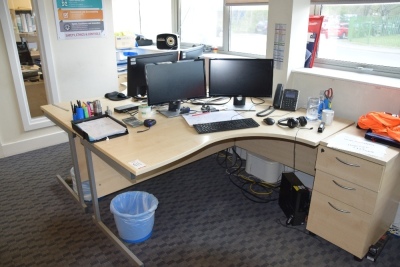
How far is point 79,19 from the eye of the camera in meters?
3.56

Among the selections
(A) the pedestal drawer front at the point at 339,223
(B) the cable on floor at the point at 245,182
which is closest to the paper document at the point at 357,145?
(A) the pedestal drawer front at the point at 339,223

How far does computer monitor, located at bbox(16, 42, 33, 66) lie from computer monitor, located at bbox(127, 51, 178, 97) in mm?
1632

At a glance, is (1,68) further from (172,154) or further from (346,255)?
(346,255)

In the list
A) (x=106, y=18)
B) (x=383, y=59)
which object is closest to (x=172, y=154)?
(x=383, y=59)

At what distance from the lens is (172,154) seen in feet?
5.76

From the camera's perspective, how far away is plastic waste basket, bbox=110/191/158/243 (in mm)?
2119

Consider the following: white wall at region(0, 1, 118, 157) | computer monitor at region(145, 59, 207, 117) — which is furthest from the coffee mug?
white wall at region(0, 1, 118, 157)

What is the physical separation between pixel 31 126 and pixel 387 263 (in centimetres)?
363

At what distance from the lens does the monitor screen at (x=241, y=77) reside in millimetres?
2545

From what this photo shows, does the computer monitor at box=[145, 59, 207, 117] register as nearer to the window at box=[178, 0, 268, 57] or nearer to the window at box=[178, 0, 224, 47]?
the window at box=[178, 0, 268, 57]

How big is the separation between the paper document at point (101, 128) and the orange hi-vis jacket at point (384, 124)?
1.67 m

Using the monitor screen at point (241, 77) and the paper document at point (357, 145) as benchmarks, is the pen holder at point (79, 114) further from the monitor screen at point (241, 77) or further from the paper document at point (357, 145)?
the paper document at point (357, 145)

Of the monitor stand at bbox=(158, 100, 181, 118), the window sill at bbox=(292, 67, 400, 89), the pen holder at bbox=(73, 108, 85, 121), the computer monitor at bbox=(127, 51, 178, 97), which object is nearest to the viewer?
the pen holder at bbox=(73, 108, 85, 121)

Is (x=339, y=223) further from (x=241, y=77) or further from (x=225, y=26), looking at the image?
(x=225, y=26)
